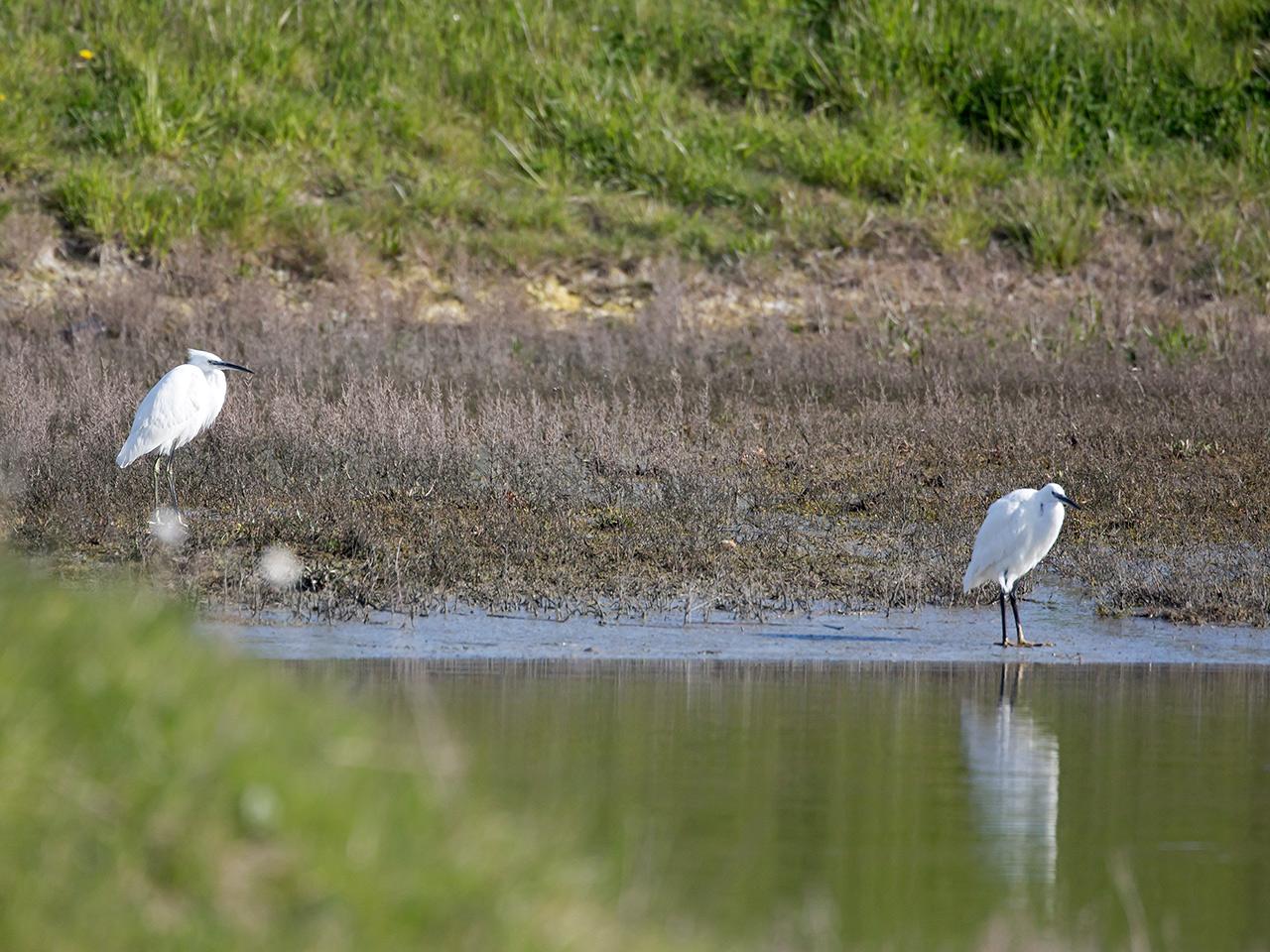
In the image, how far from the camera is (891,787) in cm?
632

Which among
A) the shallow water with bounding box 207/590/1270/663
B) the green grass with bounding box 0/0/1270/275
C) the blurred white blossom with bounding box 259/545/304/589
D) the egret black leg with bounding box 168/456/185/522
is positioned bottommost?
the shallow water with bounding box 207/590/1270/663

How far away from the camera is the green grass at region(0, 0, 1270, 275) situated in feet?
64.6

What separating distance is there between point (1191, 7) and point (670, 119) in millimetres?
6794

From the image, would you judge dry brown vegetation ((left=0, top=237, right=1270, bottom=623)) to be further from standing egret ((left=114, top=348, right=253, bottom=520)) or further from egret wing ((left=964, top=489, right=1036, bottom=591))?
egret wing ((left=964, top=489, right=1036, bottom=591))

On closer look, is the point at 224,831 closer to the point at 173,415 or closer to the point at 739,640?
the point at 739,640

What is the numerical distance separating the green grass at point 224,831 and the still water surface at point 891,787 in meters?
0.46

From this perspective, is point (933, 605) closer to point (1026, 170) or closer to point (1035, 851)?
point (1035, 851)

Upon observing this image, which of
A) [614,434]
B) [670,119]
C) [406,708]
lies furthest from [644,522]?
[670,119]

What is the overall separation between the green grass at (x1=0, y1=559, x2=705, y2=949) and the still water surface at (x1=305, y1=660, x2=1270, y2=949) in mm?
456

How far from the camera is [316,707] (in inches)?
168

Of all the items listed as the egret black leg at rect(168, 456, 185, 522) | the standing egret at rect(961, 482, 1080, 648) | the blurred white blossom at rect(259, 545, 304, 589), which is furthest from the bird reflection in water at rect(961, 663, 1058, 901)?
the egret black leg at rect(168, 456, 185, 522)

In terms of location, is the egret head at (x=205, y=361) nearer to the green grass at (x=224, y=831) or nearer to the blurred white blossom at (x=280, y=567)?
the blurred white blossom at (x=280, y=567)

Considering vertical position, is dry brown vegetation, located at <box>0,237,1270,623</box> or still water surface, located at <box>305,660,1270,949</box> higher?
dry brown vegetation, located at <box>0,237,1270,623</box>

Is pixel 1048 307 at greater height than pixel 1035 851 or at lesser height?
greater
